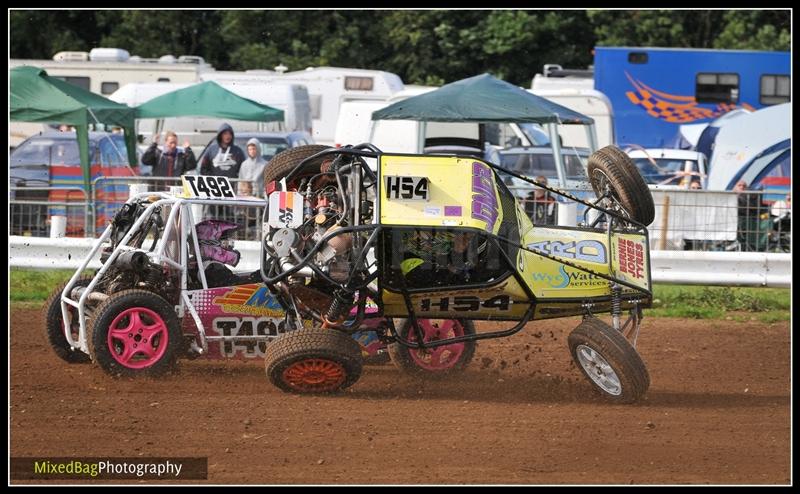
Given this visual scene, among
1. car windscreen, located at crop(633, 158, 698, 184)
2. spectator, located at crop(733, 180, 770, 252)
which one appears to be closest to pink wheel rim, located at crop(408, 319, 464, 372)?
spectator, located at crop(733, 180, 770, 252)

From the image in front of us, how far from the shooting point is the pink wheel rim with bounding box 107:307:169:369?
774cm

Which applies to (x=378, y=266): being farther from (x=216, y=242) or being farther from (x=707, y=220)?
(x=707, y=220)

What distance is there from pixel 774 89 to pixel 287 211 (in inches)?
658

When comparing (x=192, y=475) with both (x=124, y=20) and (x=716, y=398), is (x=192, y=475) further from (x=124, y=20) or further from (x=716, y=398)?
(x=124, y=20)

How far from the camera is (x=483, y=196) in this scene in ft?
24.0

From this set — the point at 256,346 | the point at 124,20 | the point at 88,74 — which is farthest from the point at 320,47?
the point at 256,346

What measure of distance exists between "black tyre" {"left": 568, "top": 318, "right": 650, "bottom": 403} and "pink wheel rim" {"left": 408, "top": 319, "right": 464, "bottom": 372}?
1.07m

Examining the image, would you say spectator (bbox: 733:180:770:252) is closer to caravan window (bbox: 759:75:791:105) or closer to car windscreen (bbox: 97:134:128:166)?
car windscreen (bbox: 97:134:128:166)

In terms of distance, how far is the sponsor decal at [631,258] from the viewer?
7.65 m

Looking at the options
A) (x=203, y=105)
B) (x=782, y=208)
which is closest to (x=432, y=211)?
(x=782, y=208)

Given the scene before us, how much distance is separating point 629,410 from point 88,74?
60.4 feet

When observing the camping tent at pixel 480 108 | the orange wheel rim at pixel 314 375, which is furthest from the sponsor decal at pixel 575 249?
the camping tent at pixel 480 108

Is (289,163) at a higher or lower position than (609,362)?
higher

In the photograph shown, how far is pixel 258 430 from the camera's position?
6734mm
